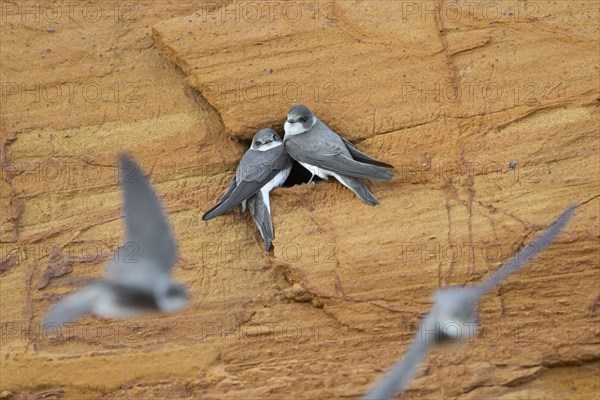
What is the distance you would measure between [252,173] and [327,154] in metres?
0.45

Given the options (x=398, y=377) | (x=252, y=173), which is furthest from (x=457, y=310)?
(x=252, y=173)

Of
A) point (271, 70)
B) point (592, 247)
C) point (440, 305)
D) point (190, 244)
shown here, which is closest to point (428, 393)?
point (440, 305)

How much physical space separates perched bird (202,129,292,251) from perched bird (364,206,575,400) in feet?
3.91

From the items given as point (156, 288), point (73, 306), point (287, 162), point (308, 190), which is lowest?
point (73, 306)

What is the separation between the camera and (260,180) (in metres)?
8.09

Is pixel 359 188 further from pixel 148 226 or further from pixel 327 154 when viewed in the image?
pixel 148 226

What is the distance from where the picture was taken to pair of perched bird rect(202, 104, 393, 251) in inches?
312

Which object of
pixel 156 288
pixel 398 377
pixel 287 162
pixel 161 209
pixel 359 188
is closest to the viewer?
pixel 398 377

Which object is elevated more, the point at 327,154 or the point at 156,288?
the point at 327,154

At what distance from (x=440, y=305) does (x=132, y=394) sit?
1.74m

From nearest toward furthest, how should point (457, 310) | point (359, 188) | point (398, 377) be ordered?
point (398, 377)
point (457, 310)
point (359, 188)

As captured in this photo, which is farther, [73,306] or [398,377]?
[73,306]

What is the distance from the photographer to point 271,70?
8469 mm

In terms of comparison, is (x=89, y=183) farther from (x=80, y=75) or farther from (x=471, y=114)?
(x=471, y=114)
